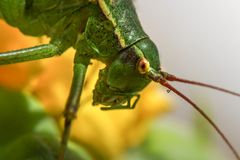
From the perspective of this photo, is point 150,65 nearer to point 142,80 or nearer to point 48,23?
point 142,80

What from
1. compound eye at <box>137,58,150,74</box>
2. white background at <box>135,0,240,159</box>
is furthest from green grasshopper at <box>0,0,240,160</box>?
white background at <box>135,0,240,159</box>

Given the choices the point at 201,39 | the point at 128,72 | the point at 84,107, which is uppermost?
the point at 128,72

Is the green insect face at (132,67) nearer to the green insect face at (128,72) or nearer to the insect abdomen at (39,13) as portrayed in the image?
the green insect face at (128,72)

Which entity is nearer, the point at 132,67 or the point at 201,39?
the point at 132,67

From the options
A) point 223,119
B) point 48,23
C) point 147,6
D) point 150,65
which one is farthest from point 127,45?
point 147,6

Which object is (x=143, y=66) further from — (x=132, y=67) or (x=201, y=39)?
(x=201, y=39)

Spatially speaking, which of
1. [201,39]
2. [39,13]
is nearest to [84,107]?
[39,13]
